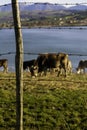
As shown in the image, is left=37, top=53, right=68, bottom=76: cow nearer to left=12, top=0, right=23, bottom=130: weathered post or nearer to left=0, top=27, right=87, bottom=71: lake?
left=0, top=27, right=87, bottom=71: lake

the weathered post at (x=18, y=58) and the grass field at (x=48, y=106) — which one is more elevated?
the weathered post at (x=18, y=58)

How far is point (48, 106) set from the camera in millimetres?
12492

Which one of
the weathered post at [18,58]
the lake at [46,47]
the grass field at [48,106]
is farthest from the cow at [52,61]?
the weathered post at [18,58]

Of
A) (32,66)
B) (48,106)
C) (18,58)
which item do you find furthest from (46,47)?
(18,58)

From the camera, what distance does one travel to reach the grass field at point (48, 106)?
11320mm

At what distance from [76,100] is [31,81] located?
9.87ft

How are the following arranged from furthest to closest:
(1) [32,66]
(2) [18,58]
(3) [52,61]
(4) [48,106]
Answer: (1) [32,66]
(3) [52,61]
(4) [48,106]
(2) [18,58]

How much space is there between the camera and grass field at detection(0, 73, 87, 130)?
11.3 metres

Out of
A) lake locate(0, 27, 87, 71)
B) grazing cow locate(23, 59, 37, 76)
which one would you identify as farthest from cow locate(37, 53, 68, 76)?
lake locate(0, 27, 87, 71)

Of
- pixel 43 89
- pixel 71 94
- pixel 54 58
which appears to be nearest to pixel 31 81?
pixel 43 89

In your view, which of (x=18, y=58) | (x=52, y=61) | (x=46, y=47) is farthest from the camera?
(x=46, y=47)

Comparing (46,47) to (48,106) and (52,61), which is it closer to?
(52,61)

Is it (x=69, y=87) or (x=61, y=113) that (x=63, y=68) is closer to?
(x=69, y=87)

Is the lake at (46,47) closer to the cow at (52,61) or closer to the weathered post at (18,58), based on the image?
the cow at (52,61)
